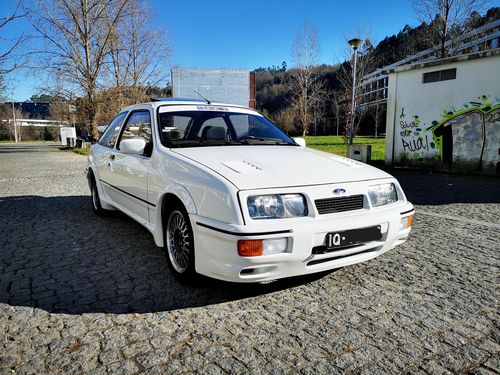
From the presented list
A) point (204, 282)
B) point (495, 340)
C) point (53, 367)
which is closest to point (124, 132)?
point (204, 282)

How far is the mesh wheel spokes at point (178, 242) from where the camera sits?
9.90 feet

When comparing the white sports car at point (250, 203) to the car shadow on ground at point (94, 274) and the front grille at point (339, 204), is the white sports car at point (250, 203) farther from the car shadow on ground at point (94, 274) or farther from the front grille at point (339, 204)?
the car shadow on ground at point (94, 274)

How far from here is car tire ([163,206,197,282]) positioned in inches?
114

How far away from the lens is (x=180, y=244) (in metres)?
3.13

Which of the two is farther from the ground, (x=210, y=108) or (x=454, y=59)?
(x=454, y=59)

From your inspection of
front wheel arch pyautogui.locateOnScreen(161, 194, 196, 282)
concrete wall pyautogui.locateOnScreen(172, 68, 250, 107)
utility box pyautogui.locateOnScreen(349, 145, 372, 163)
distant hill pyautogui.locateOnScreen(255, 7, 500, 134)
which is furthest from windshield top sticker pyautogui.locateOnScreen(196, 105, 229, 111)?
distant hill pyautogui.locateOnScreen(255, 7, 500, 134)

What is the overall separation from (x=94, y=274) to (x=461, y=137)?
1098cm

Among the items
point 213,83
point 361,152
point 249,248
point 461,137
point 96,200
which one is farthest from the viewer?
point 213,83

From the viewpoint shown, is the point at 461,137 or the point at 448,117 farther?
the point at 448,117

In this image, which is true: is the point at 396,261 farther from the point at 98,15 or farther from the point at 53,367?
the point at 98,15

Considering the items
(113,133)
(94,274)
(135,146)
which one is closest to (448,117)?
(113,133)

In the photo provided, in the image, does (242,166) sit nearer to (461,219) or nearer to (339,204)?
(339,204)

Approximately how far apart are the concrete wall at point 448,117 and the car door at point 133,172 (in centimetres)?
995

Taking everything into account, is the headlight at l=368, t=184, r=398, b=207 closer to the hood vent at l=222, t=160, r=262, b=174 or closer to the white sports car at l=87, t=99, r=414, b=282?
the white sports car at l=87, t=99, r=414, b=282
